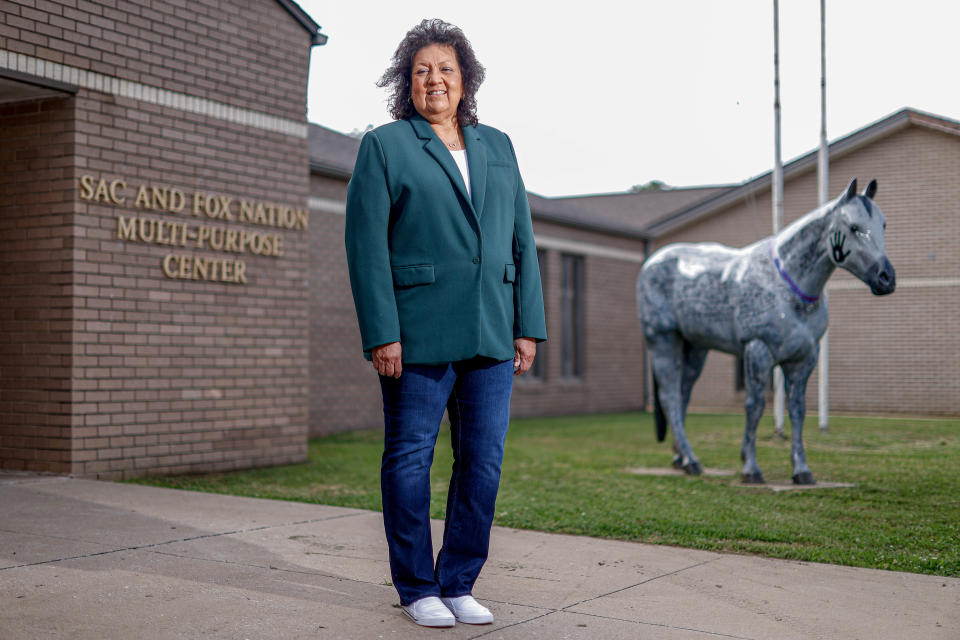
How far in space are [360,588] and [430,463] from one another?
891mm

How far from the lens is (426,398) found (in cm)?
392

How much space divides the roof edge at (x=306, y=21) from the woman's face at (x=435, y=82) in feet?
21.4

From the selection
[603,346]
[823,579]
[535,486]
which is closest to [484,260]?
[823,579]

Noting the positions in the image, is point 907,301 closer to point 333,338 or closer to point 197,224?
point 333,338

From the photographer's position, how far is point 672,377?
9797mm

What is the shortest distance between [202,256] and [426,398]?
589cm

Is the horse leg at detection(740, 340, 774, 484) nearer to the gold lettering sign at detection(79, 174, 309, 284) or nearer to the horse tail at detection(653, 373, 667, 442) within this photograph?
the horse tail at detection(653, 373, 667, 442)

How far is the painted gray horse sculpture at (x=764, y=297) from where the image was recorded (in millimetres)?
8008

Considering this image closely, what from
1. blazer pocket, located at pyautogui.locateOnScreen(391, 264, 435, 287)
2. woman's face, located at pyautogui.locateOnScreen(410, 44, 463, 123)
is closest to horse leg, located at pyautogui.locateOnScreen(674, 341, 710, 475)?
woman's face, located at pyautogui.locateOnScreen(410, 44, 463, 123)

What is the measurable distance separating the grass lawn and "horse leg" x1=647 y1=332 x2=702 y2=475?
52cm

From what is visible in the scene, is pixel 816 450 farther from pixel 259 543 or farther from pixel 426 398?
pixel 426 398

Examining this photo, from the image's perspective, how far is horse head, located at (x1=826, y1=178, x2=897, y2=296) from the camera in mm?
7836

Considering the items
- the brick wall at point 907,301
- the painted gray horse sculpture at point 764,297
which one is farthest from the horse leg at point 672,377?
the brick wall at point 907,301

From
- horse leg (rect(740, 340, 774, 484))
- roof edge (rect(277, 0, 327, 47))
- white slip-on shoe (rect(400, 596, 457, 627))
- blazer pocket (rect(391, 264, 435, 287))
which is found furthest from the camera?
roof edge (rect(277, 0, 327, 47))
